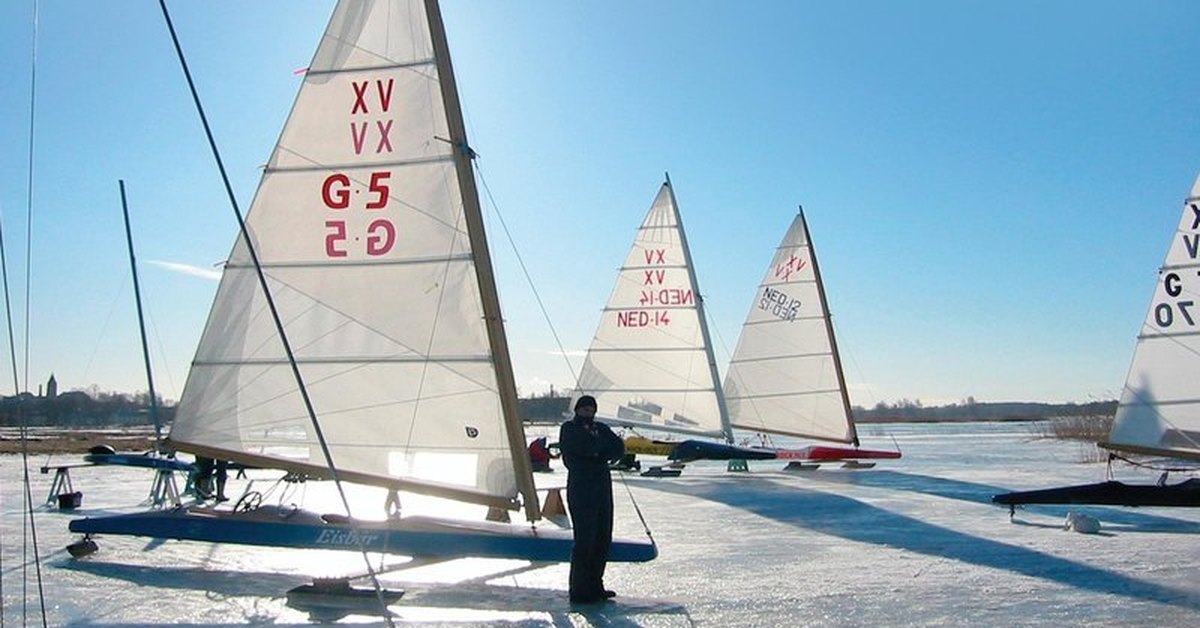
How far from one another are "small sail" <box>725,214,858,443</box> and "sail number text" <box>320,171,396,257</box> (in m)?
17.0

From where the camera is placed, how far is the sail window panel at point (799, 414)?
24.2 metres

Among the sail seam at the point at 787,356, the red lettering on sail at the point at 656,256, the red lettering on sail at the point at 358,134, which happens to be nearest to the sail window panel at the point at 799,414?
the sail seam at the point at 787,356

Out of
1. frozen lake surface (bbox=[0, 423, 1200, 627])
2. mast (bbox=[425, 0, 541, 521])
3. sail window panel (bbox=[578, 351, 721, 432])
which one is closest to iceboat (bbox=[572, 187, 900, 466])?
sail window panel (bbox=[578, 351, 721, 432])

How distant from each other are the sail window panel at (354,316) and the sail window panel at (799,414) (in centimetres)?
1713

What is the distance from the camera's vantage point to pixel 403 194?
8562 mm

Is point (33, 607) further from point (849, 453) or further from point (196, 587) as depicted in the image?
point (849, 453)

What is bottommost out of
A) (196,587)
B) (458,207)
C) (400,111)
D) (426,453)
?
(196,587)

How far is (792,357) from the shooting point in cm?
2430

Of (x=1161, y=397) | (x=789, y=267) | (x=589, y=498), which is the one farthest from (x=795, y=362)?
(x=589, y=498)

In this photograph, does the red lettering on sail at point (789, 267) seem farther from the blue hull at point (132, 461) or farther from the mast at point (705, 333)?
the blue hull at point (132, 461)

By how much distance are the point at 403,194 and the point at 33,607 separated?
406 cm

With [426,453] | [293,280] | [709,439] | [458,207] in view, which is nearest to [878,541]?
[426,453]

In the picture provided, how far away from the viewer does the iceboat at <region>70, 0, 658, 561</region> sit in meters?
8.30

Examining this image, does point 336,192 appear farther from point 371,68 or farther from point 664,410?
point 664,410
